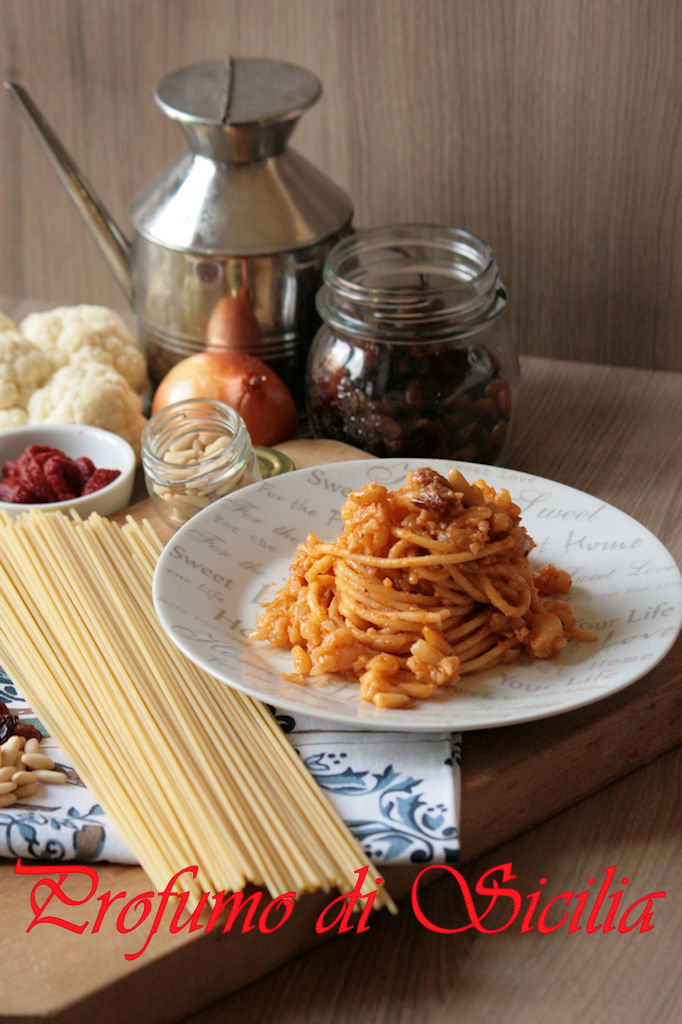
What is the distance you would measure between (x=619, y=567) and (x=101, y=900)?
63 centimetres

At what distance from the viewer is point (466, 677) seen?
1.09 meters

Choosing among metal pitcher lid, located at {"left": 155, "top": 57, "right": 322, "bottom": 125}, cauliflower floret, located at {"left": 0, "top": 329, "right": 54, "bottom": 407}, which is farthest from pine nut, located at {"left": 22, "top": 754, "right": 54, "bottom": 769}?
metal pitcher lid, located at {"left": 155, "top": 57, "right": 322, "bottom": 125}

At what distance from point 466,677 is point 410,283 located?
30.8 inches

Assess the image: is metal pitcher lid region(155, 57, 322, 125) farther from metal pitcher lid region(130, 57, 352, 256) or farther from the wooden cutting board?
the wooden cutting board

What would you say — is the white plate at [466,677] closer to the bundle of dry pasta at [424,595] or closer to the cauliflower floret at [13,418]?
the bundle of dry pasta at [424,595]

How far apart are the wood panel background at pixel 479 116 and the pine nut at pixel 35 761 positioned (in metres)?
1.18

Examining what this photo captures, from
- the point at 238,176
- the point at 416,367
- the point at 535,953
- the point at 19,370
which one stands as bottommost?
the point at 535,953

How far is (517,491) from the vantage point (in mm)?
1335

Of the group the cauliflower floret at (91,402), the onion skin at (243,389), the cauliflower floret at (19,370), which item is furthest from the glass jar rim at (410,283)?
the cauliflower floret at (19,370)

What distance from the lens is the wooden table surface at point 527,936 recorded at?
0.92 m

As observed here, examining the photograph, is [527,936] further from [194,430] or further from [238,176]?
[238,176]

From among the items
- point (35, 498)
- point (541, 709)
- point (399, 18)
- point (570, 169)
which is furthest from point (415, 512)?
point (399, 18)

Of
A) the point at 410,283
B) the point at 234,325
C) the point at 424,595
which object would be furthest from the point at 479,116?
the point at 424,595

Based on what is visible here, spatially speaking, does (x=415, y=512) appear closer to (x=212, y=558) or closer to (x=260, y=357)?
Result: (x=212, y=558)
